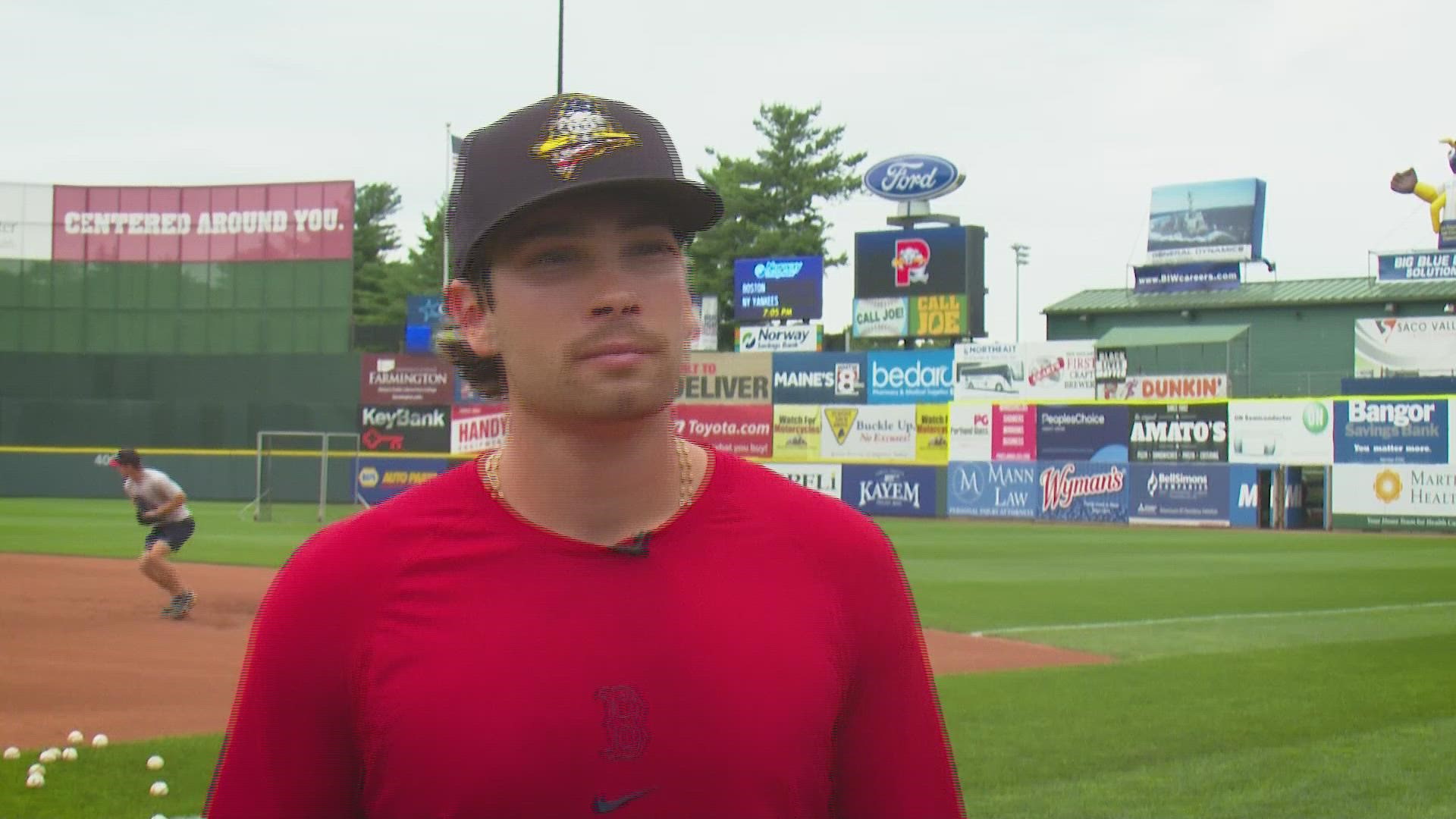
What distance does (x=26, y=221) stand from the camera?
54.2 meters

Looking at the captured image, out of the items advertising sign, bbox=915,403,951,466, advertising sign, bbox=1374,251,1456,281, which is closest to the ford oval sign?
advertising sign, bbox=915,403,951,466

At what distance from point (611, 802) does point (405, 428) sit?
156 feet

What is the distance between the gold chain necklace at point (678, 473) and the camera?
7.78ft

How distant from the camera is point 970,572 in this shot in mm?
24594

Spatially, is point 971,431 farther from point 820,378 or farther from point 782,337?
point 782,337

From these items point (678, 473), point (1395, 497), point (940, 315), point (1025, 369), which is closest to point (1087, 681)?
point (678, 473)

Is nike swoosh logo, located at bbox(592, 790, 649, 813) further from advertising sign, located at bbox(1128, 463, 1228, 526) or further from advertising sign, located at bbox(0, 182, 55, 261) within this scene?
advertising sign, located at bbox(0, 182, 55, 261)

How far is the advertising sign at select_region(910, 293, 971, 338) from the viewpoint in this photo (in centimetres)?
5134

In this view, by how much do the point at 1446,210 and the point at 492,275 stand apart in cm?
6317

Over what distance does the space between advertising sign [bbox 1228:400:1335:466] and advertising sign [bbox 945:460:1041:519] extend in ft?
17.4

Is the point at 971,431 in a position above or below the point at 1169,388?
below

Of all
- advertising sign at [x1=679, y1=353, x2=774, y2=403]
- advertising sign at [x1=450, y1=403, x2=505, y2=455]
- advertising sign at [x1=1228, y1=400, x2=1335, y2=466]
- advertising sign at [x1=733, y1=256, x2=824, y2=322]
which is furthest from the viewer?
advertising sign at [x1=733, y1=256, x2=824, y2=322]

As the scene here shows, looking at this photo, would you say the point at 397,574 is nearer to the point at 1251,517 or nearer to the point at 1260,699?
the point at 1260,699

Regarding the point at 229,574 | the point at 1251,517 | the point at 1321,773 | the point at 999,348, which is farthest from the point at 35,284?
the point at 1321,773
